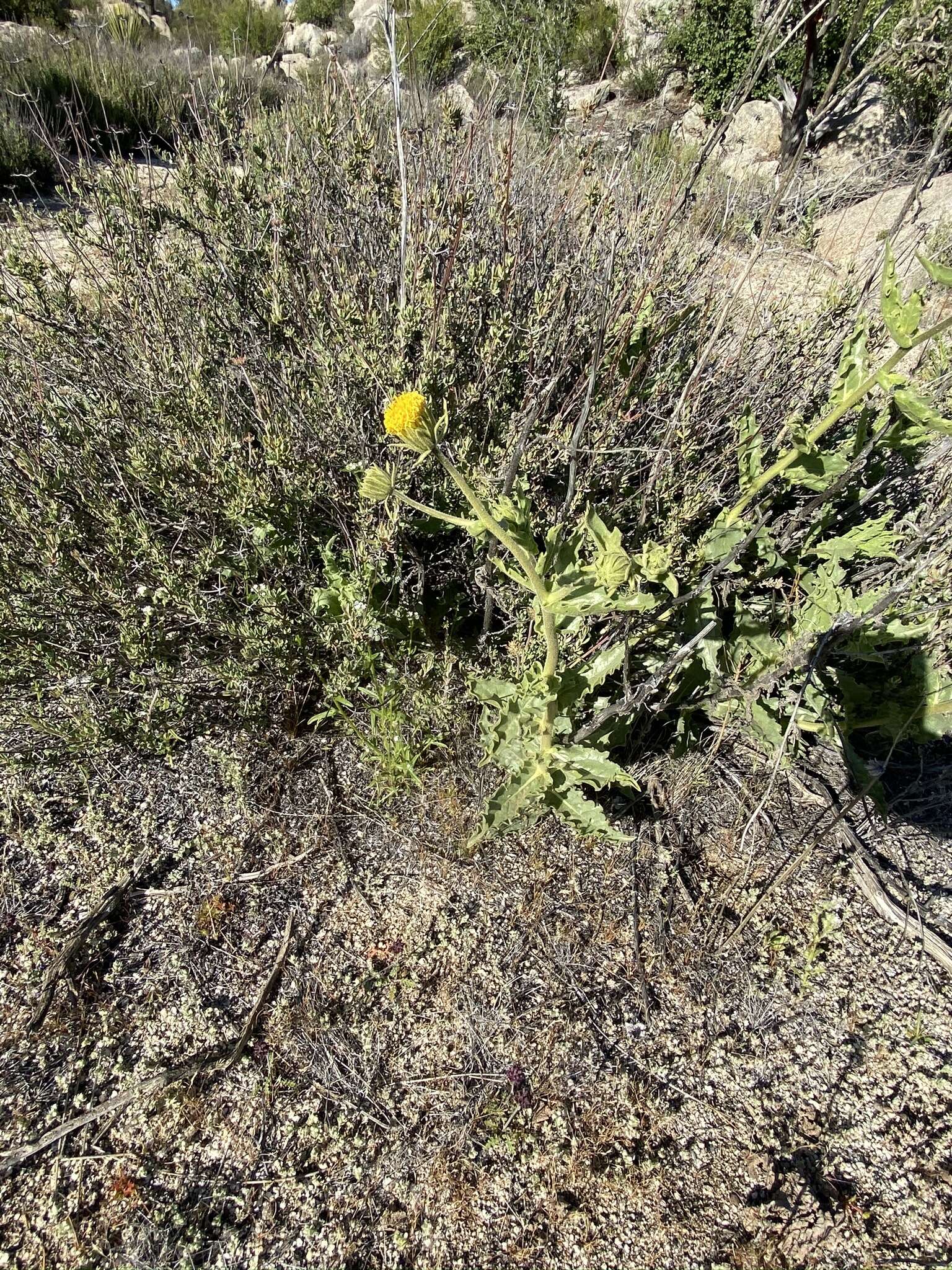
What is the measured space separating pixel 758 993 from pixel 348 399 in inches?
74.5

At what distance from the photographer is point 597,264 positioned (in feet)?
8.05

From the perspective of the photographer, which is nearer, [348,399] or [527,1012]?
Result: [527,1012]

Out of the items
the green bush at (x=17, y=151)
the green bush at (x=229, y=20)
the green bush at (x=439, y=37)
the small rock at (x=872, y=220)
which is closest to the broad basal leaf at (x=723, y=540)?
the small rock at (x=872, y=220)

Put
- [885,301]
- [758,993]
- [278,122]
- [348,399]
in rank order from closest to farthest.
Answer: [885,301], [758,993], [348,399], [278,122]

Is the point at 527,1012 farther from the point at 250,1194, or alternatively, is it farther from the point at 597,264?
the point at 597,264

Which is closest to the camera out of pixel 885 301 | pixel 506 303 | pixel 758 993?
pixel 885 301

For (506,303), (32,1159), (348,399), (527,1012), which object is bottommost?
(32,1159)

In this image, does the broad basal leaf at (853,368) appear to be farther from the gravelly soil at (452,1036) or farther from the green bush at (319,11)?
the green bush at (319,11)

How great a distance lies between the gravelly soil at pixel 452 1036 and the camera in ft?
4.65

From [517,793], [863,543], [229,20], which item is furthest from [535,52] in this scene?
[229,20]

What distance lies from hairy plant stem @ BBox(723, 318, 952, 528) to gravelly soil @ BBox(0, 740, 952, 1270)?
817mm

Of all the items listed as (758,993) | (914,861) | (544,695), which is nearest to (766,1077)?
(758,993)

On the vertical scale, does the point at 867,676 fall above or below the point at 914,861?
above

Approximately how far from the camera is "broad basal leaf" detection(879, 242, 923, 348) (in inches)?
46.7
